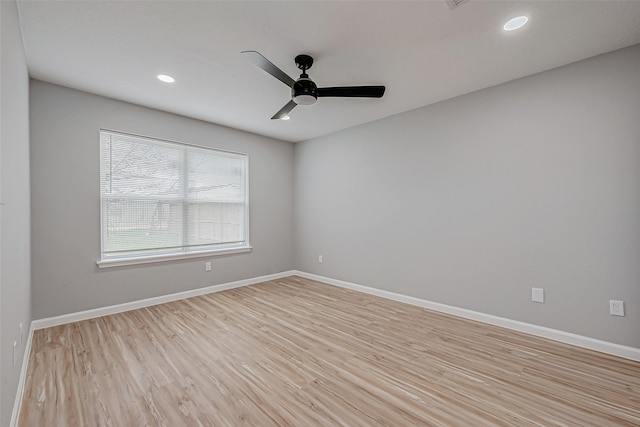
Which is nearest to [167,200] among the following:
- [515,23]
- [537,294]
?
[515,23]

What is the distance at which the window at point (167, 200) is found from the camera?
3.38 metres

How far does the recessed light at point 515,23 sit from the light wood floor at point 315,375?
2.59 meters

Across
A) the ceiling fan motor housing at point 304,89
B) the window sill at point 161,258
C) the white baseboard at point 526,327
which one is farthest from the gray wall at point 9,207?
the white baseboard at point 526,327

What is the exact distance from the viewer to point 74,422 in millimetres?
1589

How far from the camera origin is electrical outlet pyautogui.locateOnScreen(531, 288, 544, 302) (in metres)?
2.69

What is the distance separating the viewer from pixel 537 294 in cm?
271

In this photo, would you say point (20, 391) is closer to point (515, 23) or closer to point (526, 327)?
point (526, 327)

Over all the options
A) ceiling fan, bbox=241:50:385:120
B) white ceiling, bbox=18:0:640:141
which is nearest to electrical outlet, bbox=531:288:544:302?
white ceiling, bbox=18:0:640:141

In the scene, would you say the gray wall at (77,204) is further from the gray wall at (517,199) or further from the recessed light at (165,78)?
the gray wall at (517,199)

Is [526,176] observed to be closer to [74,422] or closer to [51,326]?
A: [74,422]

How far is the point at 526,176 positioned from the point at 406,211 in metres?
1.37

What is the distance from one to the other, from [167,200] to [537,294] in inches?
178

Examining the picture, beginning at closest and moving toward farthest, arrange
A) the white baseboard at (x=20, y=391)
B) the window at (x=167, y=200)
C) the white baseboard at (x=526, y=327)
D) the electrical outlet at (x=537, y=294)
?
the white baseboard at (x=20, y=391)
the white baseboard at (x=526, y=327)
the electrical outlet at (x=537, y=294)
the window at (x=167, y=200)

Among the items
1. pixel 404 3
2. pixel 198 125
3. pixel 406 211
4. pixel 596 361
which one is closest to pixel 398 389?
pixel 596 361
